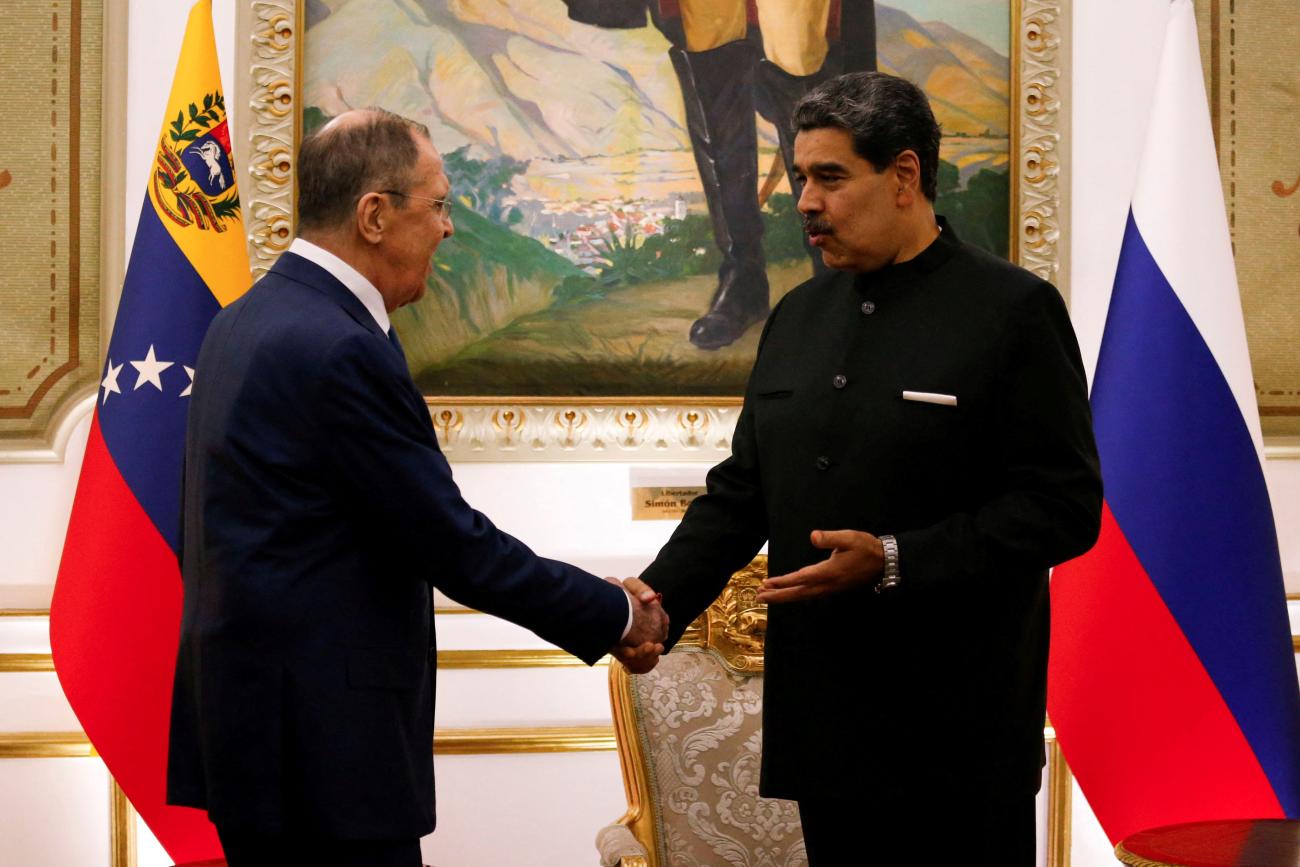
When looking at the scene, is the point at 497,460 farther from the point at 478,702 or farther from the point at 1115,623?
the point at 1115,623

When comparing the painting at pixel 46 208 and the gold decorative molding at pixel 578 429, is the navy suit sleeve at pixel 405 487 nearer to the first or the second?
the gold decorative molding at pixel 578 429

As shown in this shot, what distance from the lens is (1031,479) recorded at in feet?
6.52

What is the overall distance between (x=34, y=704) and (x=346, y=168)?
7.47 feet

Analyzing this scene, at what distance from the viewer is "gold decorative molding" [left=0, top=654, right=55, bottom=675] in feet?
12.0

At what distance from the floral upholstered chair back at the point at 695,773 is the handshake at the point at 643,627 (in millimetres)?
566

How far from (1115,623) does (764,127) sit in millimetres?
1624

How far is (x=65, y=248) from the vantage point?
3.71 metres

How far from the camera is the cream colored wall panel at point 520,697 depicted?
149 inches

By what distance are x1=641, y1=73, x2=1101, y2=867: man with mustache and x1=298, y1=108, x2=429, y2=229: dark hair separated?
2.17 feet

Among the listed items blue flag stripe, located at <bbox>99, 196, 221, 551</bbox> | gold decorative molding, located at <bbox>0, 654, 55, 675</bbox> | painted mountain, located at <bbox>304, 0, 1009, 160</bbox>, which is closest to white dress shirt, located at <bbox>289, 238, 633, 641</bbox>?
blue flag stripe, located at <bbox>99, 196, 221, 551</bbox>

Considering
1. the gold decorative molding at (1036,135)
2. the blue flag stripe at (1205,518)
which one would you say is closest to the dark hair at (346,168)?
the blue flag stripe at (1205,518)

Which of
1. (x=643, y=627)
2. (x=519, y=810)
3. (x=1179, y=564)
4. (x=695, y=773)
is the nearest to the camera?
(x=643, y=627)

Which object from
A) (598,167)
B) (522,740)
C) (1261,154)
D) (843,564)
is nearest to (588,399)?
(598,167)

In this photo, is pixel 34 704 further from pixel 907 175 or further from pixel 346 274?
pixel 907 175
